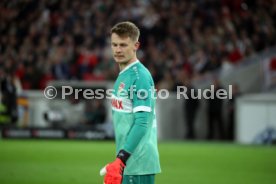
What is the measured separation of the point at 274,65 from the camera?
18656mm

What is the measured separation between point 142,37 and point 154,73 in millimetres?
2230

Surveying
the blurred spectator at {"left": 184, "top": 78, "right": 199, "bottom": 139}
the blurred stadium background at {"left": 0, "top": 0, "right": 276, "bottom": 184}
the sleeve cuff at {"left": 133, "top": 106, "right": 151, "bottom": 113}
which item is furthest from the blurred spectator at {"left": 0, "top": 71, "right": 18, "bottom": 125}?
the sleeve cuff at {"left": 133, "top": 106, "right": 151, "bottom": 113}

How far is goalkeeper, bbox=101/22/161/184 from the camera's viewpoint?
14.0 feet

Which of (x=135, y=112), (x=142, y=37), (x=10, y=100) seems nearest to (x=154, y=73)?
(x=142, y=37)

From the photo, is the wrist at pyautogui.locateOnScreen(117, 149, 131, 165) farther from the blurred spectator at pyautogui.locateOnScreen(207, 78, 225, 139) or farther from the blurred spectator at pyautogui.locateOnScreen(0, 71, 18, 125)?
the blurred spectator at pyautogui.locateOnScreen(0, 71, 18, 125)

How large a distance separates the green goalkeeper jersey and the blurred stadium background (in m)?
8.81

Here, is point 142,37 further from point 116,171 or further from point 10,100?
point 116,171

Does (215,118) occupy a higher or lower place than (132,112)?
lower

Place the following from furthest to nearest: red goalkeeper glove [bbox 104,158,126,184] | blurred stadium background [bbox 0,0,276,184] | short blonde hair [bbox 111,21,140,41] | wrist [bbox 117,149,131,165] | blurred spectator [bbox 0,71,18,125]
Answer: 1. blurred spectator [bbox 0,71,18,125]
2. blurred stadium background [bbox 0,0,276,184]
3. short blonde hair [bbox 111,21,140,41]
4. wrist [bbox 117,149,131,165]
5. red goalkeeper glove [bbox 104,158,126,184]

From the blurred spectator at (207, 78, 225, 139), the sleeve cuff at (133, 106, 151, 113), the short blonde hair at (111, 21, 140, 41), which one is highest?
the short blonde hair at (111, 21, 140, 41)

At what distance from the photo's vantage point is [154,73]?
20.0 meters

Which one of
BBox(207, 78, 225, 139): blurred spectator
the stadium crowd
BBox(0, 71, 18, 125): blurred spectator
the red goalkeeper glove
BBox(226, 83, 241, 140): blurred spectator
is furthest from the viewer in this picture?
the stadium crowd

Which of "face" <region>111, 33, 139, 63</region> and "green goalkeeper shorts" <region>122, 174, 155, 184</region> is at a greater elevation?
"face" <region>111, 33, 139, 63</region>

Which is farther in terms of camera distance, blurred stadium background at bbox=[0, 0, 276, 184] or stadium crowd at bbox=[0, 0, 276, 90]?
stadium crowd at bbox=[0, 0, 276, 90]
